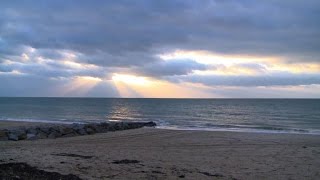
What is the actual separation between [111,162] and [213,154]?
514cm

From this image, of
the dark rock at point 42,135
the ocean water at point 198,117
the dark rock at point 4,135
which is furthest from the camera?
the ocean water at point 198,117

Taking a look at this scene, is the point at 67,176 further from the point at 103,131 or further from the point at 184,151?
the point at 103,131

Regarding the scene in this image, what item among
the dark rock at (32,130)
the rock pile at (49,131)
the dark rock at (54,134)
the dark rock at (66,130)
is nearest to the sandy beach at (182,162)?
the rock pile at (49,131)

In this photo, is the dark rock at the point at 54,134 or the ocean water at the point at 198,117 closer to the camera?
the dark rock at the point at 54,134

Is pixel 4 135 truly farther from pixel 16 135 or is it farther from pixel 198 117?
pixel 198 117

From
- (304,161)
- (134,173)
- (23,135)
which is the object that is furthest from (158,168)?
(23,135)

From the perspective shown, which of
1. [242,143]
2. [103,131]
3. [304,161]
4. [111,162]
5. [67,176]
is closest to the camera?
[67,176]

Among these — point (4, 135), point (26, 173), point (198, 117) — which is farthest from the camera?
point (198, 117)

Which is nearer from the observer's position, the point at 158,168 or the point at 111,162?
the point at 158,168

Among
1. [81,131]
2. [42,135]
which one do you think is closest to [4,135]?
[42,135]

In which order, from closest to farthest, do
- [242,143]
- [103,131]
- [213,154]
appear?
[213,154], [242,143], [103,131]

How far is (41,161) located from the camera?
13.2m

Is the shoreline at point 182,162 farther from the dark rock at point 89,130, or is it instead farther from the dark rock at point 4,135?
the dark rock at point 89,130

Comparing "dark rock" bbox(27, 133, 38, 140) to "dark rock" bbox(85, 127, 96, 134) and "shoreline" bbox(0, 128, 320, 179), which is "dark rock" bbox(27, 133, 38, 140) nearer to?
"dark rock" bbox(85, 127, 96, 134)
